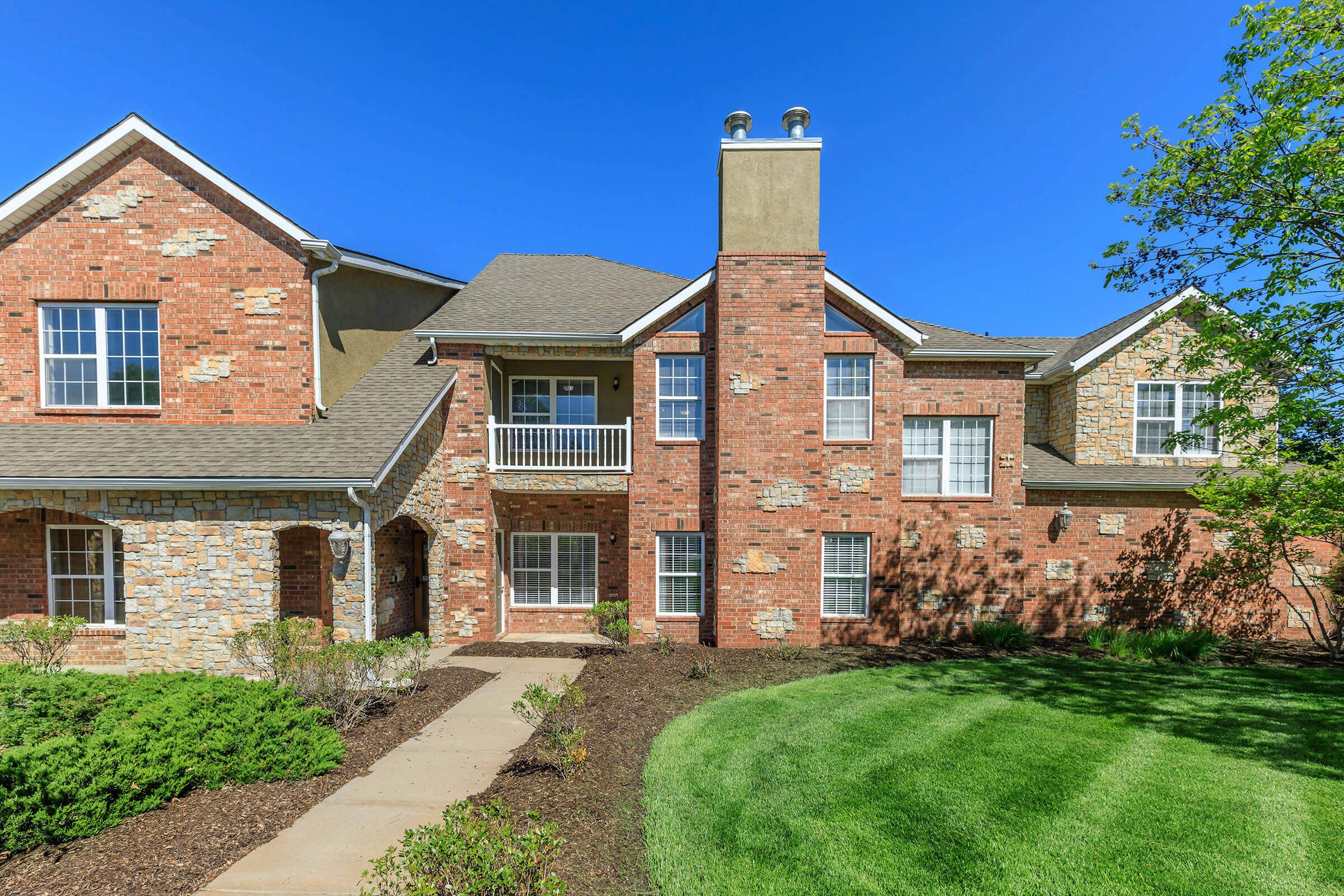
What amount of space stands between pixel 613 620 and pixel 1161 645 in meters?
10.1

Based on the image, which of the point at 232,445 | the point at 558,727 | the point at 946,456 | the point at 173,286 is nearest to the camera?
the point at 558,727

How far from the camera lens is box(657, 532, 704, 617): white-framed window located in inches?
439

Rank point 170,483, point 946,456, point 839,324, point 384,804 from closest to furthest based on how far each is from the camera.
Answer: point 384,804 < point 170,483 < point 839,324 < point 946,456

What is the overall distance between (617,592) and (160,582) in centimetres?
A: 776

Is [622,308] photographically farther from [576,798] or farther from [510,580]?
[576,798]

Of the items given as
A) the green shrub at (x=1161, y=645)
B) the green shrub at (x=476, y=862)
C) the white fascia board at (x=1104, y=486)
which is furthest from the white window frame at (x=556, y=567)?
the green shrub at (x=1161, y=645)

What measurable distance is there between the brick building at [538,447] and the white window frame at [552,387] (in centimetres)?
6

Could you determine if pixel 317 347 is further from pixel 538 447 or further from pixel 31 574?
pixel 31 574

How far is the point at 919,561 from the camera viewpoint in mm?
11484

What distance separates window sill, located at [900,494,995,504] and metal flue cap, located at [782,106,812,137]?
7.34 metres

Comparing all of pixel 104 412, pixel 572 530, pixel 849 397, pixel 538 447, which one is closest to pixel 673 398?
pixel 538 447

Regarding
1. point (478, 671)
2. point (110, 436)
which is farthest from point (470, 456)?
point (110, 436)

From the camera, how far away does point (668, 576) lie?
11141mm

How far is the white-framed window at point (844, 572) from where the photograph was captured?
36.4ft
